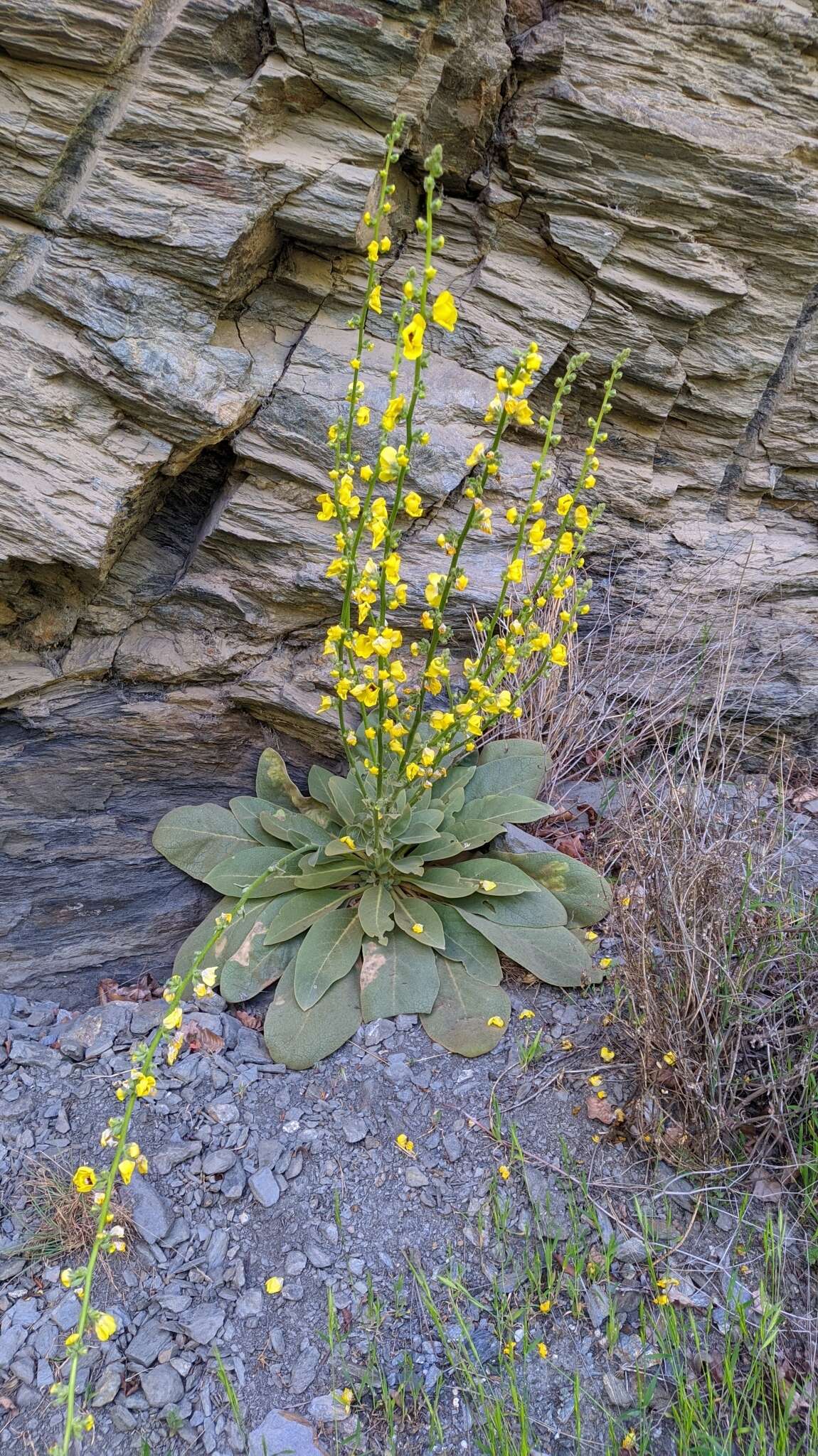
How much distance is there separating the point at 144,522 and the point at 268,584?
47 cm

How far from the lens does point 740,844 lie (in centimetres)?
235

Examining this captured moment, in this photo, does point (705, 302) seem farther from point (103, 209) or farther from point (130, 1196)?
point (130, 1196)

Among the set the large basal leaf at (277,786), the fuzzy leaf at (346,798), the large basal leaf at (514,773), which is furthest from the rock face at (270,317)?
the large basal leaf at (514,773)

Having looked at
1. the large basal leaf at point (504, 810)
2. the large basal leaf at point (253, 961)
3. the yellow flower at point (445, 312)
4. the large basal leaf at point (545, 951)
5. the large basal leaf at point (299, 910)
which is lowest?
the large basal leaf at point (253, 961)

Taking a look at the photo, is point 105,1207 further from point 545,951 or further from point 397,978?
point 545,951

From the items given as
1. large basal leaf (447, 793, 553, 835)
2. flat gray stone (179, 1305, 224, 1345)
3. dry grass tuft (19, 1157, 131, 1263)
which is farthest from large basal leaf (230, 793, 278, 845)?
flat gray stone (179, 1305, 224, 1345)

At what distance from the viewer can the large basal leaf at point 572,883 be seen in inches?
112

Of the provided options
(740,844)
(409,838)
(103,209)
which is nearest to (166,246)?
(103,209)

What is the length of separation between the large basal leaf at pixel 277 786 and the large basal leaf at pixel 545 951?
2.59 ft

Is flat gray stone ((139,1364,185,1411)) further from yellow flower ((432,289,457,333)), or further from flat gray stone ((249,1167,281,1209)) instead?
yellow flower ((432,289,457,333))

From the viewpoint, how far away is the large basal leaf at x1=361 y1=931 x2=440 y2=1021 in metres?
2.57

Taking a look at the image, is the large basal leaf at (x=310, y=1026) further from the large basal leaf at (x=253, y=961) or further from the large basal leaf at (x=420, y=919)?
the large basal leaf at (x=420, y=919)

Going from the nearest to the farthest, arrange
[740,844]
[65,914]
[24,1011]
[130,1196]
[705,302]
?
[130,1196]
[740,844]
[24,1011]
[65,914]
[705,302]

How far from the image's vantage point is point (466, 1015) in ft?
8.34
